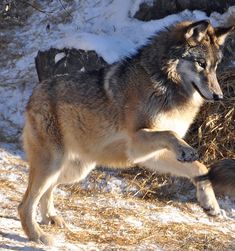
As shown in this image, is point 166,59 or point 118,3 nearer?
point 166,59

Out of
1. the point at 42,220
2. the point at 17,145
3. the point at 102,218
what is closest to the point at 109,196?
the point at 102,218

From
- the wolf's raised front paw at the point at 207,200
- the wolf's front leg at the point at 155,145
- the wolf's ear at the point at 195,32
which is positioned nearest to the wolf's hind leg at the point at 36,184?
the wolf's front leg at the point at 155,145

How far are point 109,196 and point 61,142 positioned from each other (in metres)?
1.65

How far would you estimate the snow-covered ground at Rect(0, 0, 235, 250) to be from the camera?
6.02 m

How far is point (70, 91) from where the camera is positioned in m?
6.31

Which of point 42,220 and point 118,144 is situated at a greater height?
point 118,144

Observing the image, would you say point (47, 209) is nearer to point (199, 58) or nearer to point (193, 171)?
point (193, 171)

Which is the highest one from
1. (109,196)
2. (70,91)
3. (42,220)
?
(70,91)

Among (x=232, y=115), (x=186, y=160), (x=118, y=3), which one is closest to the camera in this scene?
(x=186, y=160)

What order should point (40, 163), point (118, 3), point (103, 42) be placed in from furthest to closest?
point (118, 3), point (103, 42), point (40, 163)

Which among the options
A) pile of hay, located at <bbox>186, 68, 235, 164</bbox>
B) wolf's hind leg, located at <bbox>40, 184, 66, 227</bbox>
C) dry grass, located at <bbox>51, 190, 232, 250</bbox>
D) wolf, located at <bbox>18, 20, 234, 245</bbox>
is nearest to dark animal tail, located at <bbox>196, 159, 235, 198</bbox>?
wolf, located at <bbox>18, 20, 234, 245</bbox>

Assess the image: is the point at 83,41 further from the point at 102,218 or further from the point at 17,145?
the point at 102,218

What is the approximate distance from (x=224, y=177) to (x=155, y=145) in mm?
1346

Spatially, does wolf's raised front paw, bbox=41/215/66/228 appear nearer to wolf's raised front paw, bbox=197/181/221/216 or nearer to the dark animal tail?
wolf's raised front paw, bbox=197/181/221/216
